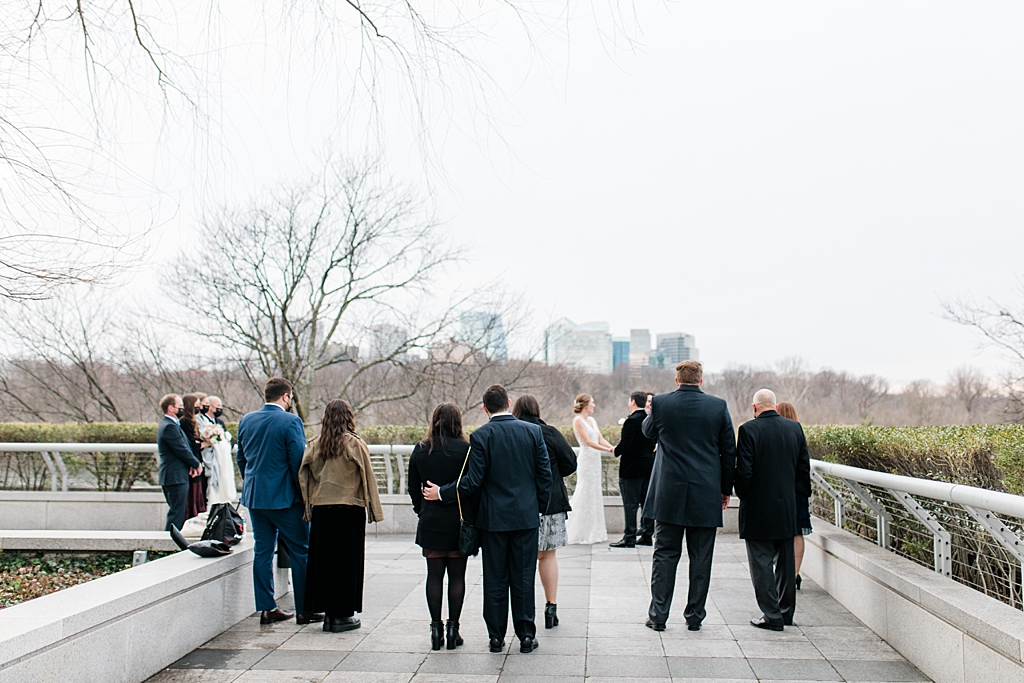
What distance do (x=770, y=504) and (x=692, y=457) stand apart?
27.3 inches

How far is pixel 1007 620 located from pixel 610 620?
305 cm

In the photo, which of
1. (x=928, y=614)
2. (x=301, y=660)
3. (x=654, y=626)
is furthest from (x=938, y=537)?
(x=301, y=660)

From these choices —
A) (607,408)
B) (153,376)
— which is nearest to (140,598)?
Result: (153,376)

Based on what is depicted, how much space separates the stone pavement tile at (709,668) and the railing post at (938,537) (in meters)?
1.42

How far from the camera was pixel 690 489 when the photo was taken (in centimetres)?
607

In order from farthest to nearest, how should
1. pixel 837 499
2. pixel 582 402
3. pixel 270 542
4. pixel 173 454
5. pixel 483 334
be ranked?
pixel 483 334 < pixel 582 402 < pixel 173 454 < pixel 837 499 < pixel 270 542

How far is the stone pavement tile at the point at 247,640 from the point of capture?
18.6 feet

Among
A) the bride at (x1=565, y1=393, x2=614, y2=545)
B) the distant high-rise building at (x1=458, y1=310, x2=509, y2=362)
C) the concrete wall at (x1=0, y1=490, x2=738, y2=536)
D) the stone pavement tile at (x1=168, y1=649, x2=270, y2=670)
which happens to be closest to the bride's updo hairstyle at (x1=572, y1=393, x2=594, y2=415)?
the bride at (x1=565, y1=393, x2=614, y2=545)

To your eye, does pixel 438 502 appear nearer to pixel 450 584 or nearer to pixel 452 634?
pixel 450 584

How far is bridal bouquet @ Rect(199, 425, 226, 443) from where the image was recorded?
382 inches

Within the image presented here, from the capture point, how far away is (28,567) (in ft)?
23.0

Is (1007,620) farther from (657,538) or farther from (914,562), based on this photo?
(657,538)

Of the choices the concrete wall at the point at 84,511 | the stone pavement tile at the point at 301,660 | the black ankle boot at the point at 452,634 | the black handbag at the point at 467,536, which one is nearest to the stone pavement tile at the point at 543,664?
the black ankle boot at the point at 452,634

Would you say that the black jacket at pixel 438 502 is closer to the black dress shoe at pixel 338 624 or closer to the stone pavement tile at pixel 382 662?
A: the stone pavement tile at pixel 382 662
